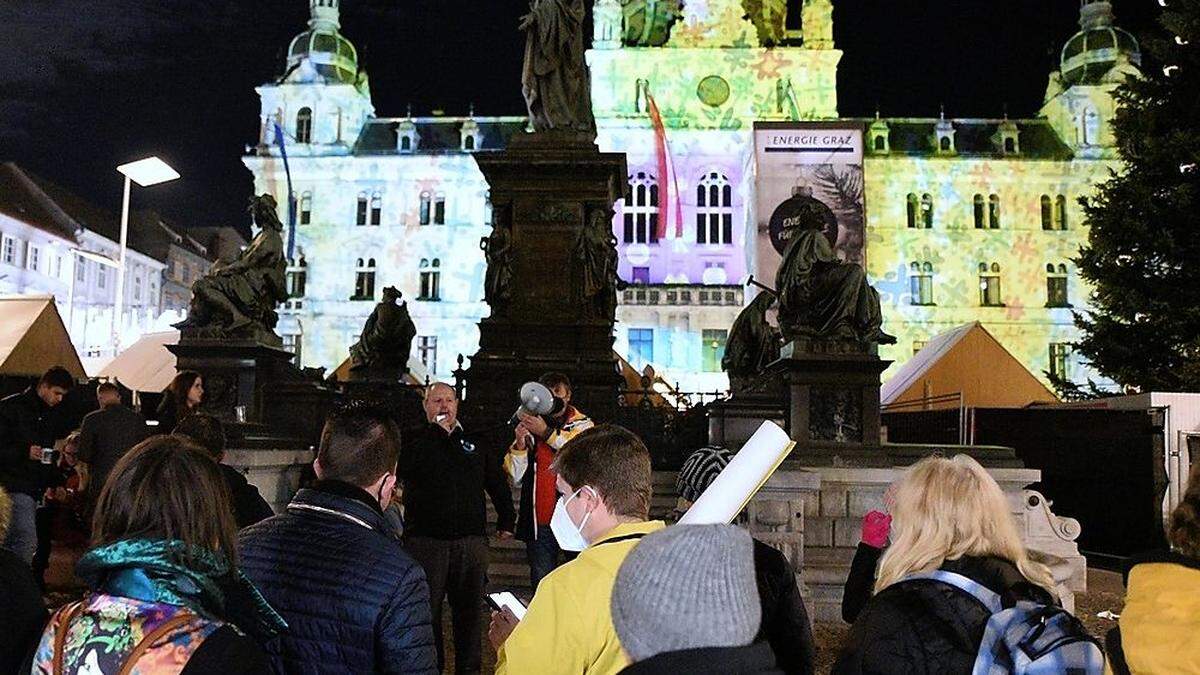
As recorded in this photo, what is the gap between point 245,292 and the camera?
1216 centimetres

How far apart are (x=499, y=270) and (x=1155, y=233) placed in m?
12.4

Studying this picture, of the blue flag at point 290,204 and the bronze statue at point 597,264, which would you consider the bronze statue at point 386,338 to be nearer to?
the bronze statue at point 597,264

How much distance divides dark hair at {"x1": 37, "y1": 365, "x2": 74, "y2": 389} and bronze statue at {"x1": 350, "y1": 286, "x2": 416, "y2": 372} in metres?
6.76

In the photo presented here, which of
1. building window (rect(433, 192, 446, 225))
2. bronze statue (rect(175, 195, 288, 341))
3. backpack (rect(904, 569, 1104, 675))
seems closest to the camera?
backpack (rect(904, 569, 1104, 675))

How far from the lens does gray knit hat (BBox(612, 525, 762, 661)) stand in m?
1.68

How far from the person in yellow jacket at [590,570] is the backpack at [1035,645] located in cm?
93

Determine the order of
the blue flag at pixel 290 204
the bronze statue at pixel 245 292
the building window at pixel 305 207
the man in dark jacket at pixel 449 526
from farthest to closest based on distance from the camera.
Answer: the building window at pixel 305 207, the blue flag at pixel 290 204, the bronze statue at pixel 245 292, the man in dark jacket at pixel 449 526

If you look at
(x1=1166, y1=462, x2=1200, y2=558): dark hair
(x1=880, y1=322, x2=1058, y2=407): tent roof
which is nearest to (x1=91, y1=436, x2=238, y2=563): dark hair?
(x1=1166, y1=462, x2=1200, y2=558): dark hair

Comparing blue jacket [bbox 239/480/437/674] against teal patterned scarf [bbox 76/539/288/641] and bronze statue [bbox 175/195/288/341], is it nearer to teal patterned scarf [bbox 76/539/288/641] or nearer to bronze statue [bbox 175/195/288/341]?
teal patterned scarf [bbox 76/539/288/641]

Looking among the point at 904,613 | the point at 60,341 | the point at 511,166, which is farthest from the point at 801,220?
the point at 60,341

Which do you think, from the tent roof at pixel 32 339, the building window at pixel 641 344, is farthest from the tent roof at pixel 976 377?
the building window at pixel 641 344

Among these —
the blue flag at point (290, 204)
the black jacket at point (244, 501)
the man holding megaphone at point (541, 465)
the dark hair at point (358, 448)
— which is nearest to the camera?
the dark hair at point (358, 448)

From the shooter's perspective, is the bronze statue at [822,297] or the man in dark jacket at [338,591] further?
the bronze statue at [822,297]

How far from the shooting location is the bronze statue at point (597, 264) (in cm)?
1252
